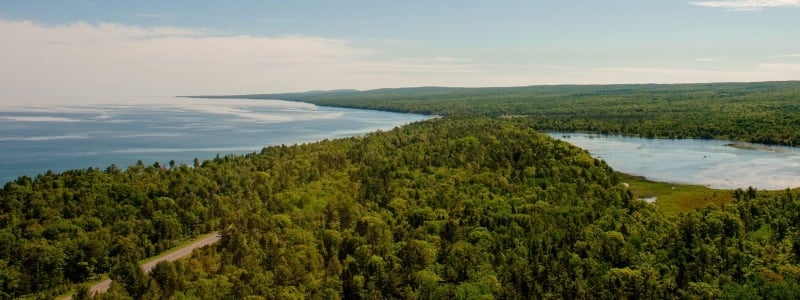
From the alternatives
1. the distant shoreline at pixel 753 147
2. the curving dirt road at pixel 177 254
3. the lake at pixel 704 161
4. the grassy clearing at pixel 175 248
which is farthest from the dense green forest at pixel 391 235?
the distant shoreline at pixel 753 147

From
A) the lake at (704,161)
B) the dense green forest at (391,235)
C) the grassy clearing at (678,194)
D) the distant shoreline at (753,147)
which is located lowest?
the grassy clearing at (678,194)

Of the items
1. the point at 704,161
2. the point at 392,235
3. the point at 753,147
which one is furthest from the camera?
the point at 753,147

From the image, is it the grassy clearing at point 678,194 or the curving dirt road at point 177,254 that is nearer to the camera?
the curving dirt road at point 177,254

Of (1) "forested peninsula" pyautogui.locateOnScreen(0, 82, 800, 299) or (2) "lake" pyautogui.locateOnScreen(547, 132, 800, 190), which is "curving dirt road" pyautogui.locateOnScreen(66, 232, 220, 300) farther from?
(2) "lake" pyautogui.locateOnScreen(547, 132, 800, 190)

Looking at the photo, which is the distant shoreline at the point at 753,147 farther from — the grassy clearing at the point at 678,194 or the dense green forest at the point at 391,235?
the dense green forest at the point at 391,235

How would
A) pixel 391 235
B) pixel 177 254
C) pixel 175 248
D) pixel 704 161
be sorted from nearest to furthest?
pixel 391 235
pixel 177 254
pixel 175 248
pixel 704 161

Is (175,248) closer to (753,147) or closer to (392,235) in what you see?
(392,235)

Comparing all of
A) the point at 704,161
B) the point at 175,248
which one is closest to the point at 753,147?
the point at 704,161
